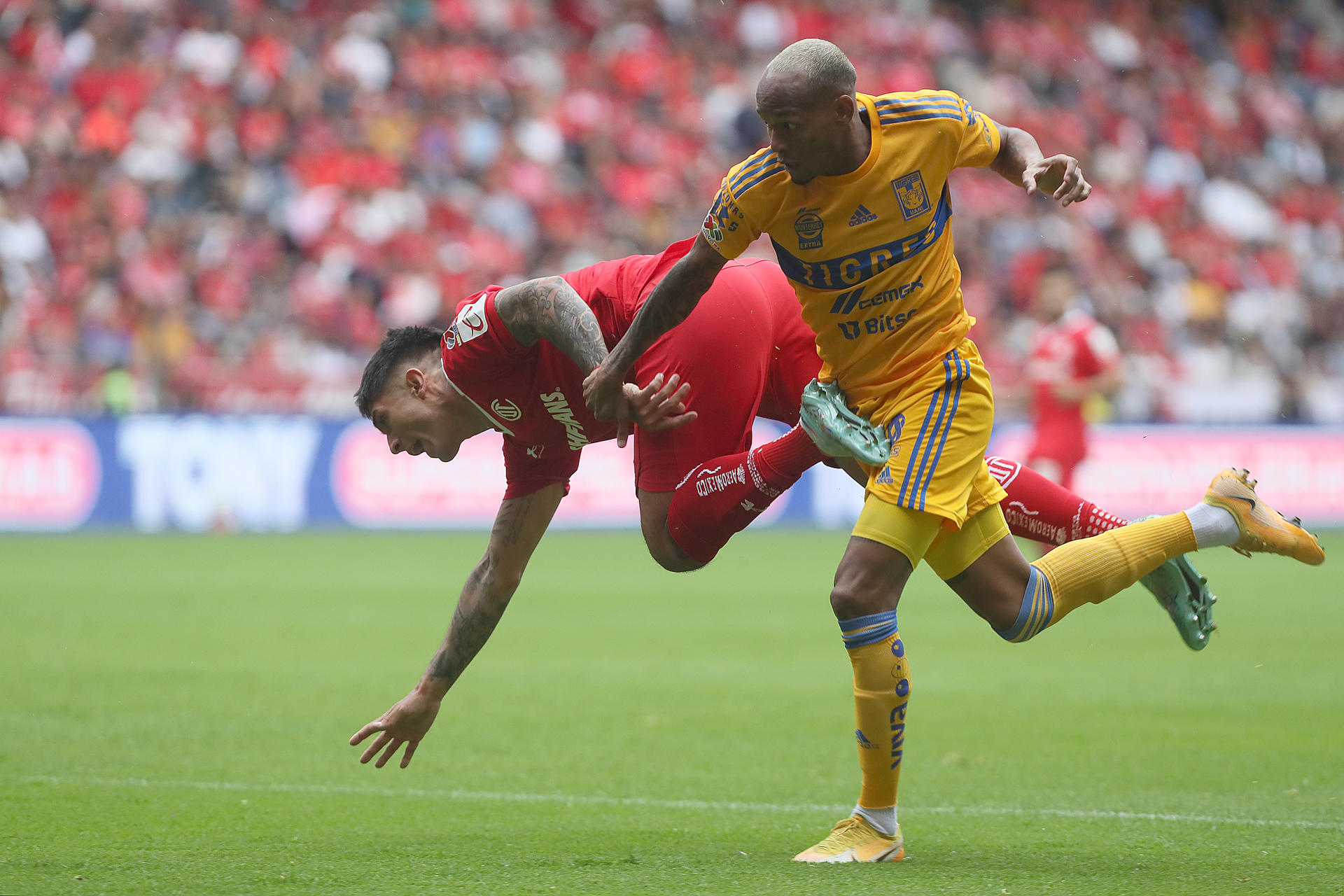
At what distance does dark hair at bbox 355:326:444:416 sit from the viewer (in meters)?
5.27

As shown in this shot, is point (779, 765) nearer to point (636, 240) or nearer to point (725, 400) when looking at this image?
point (725, 400)

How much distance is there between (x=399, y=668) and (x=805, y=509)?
37.4 feet

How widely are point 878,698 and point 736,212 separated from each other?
1.46 metres

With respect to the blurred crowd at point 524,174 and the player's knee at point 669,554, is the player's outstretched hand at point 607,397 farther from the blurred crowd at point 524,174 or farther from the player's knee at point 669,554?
the blurred crowd at point 524,174

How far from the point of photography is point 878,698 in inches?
181

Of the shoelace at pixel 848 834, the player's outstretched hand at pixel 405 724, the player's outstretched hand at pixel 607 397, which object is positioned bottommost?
the shoelace at pixel 848 834

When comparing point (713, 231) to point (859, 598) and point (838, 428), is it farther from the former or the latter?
point (859, 598)

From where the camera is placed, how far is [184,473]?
57.6 ft

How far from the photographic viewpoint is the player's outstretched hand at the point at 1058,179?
4422 millimetres

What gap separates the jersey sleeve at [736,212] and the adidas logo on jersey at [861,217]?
9.8 inches

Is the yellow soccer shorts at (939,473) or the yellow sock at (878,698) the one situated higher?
the yellow soccer shorts at (939,473)

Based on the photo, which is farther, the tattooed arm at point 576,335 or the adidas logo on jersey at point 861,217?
the tattooed arm at point 576,335

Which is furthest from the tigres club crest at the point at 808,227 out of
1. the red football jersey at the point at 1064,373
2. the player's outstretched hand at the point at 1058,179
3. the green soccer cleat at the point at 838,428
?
the red football jersey at the point at 1064,373

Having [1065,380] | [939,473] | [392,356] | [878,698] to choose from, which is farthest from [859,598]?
[1065,380]
